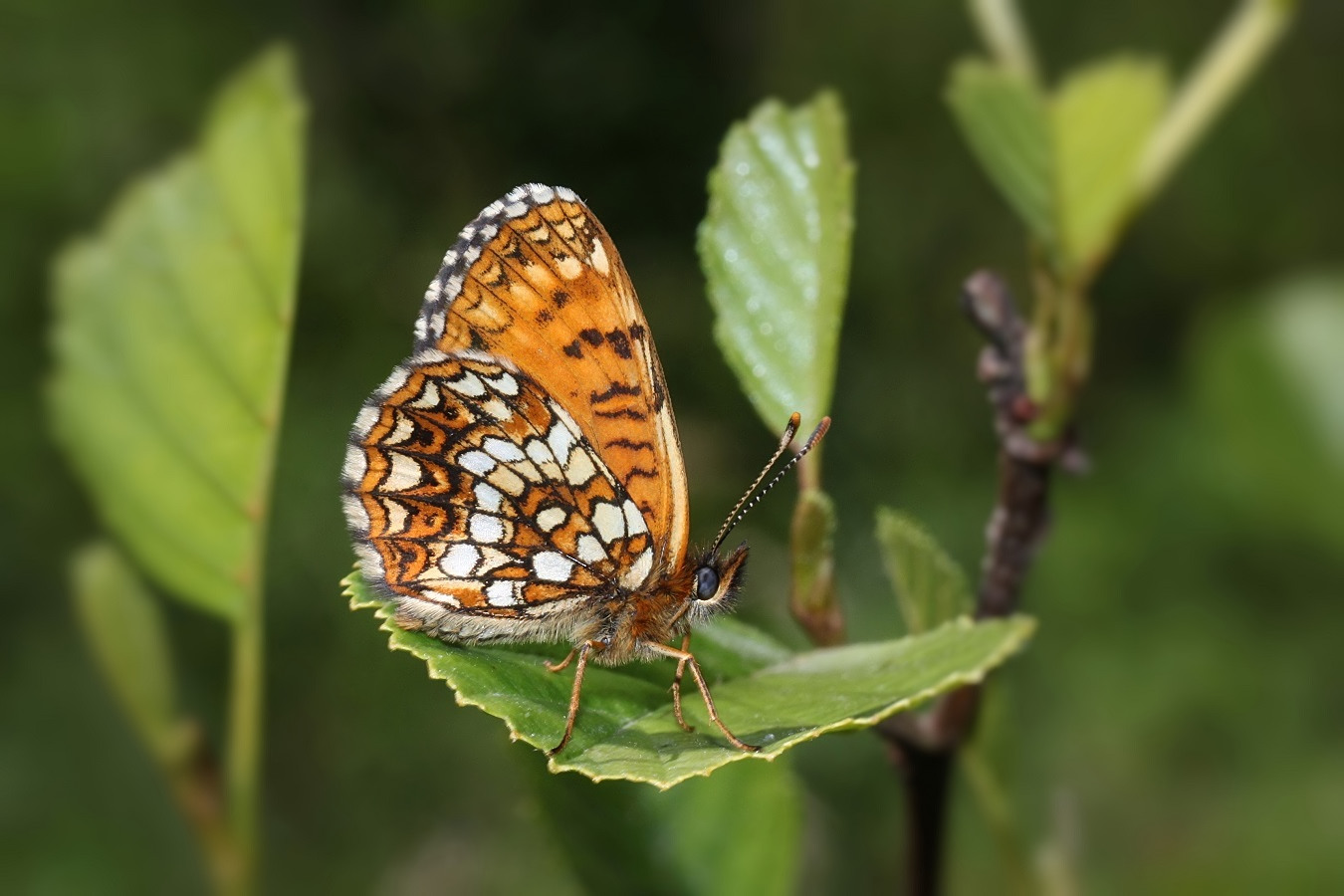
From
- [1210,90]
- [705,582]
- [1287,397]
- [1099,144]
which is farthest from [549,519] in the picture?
[1287,397]

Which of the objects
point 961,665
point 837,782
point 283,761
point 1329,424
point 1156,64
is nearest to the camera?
point 961,665

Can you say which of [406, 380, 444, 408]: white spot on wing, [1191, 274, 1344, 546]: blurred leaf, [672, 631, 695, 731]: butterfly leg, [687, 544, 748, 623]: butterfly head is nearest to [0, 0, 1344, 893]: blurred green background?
[1191, 274, 1344, 546]: blurred leaf

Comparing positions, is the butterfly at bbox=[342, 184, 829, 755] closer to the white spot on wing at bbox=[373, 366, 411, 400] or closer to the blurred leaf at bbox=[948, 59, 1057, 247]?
A: the white spot on wing at bbox=[373, 366, 411, 400]

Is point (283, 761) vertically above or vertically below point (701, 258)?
below

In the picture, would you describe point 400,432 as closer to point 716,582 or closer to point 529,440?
point 529,440

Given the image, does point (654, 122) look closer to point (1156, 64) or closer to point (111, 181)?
point (111, 181)

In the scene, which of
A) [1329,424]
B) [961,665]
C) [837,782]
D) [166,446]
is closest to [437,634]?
[166,446]
